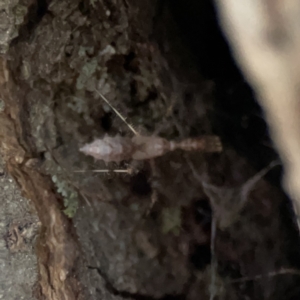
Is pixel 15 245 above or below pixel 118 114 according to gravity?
below

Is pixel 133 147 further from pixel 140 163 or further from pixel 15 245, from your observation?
pixel 15 245

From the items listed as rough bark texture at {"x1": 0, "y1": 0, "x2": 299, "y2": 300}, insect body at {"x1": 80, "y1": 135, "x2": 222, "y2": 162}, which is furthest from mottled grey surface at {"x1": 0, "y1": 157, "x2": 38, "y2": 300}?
insect body at {"x1": 80, "y1": 135, "x2": 222, "y2": 162}

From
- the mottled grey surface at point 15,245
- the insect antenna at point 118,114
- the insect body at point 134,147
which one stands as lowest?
the mottled grey surface at point 15,245

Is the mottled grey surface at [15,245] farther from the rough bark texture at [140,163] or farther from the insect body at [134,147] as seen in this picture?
the insect body at [134,147]

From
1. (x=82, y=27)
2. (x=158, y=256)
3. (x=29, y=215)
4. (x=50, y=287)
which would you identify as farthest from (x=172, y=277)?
(x=82, y=27)

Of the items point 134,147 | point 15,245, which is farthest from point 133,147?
point 15,245

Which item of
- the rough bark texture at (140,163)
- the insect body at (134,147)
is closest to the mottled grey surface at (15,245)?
the rough bark texture at (140,163)

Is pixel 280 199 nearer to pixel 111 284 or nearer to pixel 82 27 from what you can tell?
pixel 111 284
